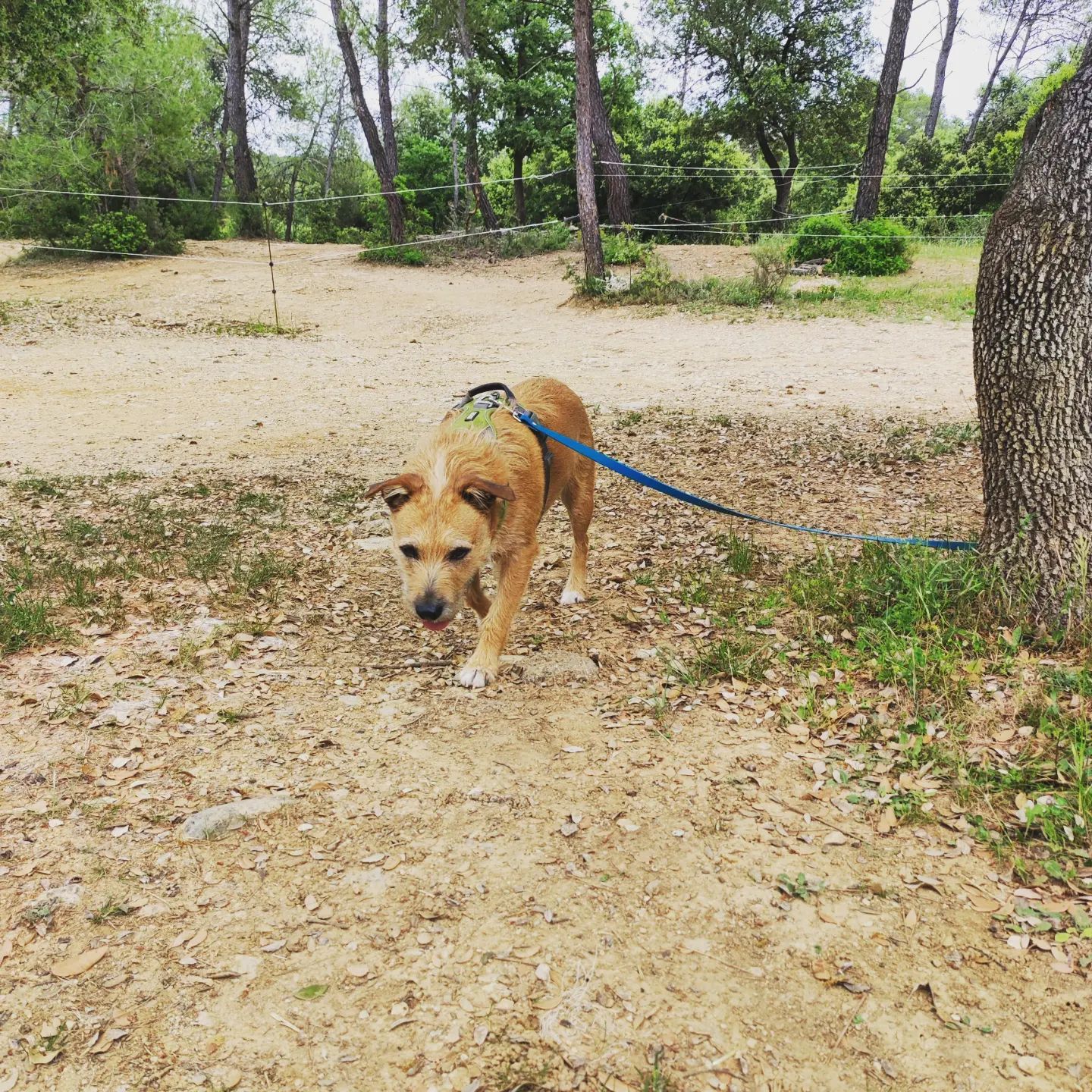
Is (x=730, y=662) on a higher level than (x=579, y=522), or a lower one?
lower

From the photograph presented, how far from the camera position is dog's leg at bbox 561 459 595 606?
5121 millimetres

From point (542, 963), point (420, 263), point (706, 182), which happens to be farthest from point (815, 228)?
point (542, 963)

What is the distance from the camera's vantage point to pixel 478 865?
289 cm

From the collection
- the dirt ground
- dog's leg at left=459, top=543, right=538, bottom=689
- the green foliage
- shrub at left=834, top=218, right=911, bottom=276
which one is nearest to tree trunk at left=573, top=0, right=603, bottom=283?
shrub at left=834, top=218, right=911, bottom=276

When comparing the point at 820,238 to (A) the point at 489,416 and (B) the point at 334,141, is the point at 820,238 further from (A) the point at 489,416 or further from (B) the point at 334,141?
(B) the point at 334,141

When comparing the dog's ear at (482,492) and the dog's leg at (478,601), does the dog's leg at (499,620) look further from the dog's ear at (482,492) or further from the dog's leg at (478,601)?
the dog's ear at (482,492)

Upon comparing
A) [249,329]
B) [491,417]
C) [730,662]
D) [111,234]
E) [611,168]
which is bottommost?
[730,662]

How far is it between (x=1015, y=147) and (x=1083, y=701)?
3055cm

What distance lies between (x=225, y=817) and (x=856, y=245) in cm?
2120

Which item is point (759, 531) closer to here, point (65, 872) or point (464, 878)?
point (464, 878)

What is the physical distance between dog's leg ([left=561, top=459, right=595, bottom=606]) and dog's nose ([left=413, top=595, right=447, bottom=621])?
181 cm

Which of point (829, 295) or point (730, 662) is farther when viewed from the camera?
point (829, 295)

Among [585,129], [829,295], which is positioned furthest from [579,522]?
[585,129]

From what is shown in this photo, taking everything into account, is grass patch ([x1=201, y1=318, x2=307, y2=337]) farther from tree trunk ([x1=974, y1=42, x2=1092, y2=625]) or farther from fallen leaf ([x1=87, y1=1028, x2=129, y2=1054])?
fallen leaf ([x1=87, y1=1028, x2=129, y2=1054])
